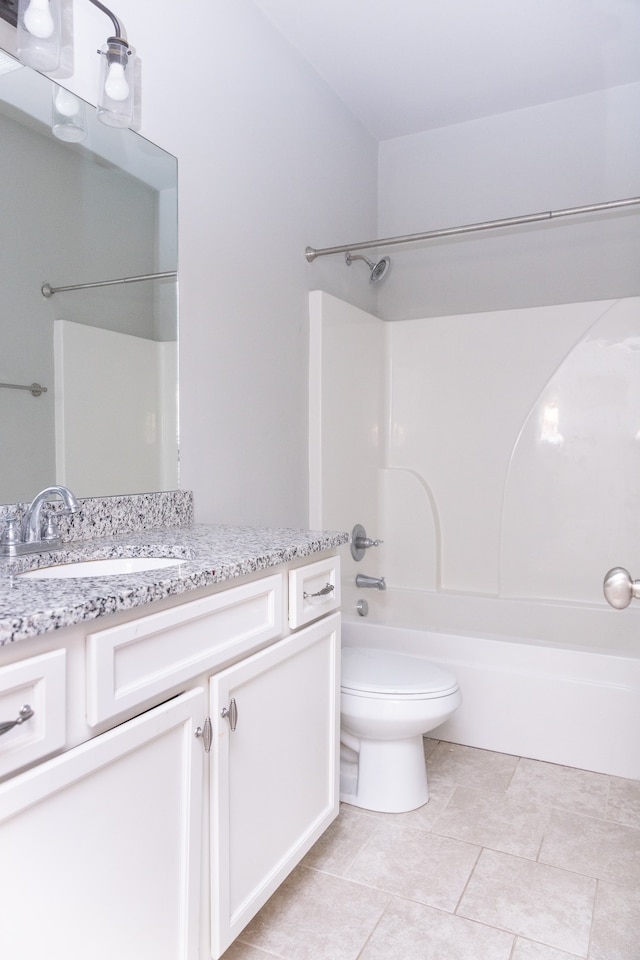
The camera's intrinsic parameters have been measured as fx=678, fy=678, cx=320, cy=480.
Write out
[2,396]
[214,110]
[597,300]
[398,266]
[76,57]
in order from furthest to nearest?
[398,266] < [597,300] < [214,110] < [76,57] < [2,396]

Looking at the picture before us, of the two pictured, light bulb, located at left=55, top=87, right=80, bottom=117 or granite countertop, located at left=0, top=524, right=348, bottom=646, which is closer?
granite countertop, located at left=0, top=524, right=348, bottom=646

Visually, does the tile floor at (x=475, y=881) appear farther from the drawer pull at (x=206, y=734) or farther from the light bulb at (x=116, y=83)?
the light bulb at (x=116, y=83)

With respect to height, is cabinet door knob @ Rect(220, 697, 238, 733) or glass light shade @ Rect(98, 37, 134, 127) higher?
glass light shade @ Rect(98, 37, 134, 127)

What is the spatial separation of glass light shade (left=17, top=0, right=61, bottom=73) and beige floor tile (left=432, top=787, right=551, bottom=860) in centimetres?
211

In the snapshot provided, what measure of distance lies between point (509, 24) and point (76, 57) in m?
1.68

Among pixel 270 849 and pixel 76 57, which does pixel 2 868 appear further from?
pixel 76 57

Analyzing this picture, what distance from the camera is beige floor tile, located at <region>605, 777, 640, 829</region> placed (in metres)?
1.97

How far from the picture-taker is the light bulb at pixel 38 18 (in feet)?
4.36

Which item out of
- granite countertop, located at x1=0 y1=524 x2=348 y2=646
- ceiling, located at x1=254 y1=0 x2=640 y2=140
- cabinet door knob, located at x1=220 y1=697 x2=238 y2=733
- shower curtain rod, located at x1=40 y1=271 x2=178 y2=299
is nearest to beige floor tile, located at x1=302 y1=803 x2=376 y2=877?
cabinet door knob, located at x1=220 y1=697 x2=238 y2=733

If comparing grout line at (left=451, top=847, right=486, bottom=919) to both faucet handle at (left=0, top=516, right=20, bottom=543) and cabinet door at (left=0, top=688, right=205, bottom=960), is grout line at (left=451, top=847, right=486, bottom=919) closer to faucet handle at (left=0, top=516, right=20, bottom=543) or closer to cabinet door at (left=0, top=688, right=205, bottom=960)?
cabinet door at (left=0, top=688, right=205, bottom=960)

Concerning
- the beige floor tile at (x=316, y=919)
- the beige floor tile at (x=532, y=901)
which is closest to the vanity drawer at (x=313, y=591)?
the beige floor tile at (x=316, y=919)

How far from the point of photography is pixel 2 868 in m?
0.82

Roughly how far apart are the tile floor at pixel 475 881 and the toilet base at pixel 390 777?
1.2 inches

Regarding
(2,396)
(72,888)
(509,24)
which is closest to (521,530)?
(509,24)
